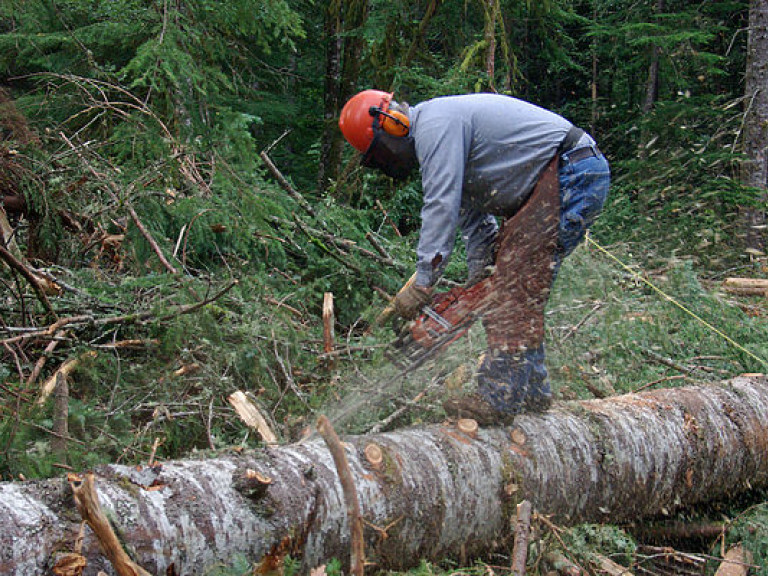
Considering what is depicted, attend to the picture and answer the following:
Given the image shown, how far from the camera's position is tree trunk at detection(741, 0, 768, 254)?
9.33m

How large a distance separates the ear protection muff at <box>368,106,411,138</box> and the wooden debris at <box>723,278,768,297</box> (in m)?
5.13

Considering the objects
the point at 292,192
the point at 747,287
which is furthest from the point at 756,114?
the point at 292,192

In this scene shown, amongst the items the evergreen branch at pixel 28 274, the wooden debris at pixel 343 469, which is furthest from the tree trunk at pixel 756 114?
the wooden debris at pixel 343 469

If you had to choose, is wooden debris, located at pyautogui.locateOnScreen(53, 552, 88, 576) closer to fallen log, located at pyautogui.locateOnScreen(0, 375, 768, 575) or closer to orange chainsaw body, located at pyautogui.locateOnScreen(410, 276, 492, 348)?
fallen log, located at pyautogui.locateOnScreen(0, 375, 768, 575)

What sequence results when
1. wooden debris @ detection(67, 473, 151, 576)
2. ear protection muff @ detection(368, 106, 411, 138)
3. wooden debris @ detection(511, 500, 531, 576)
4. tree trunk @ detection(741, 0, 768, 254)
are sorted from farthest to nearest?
1. tree trunk @ detection(741, 0, 768, 254)
2. ear protection muff @ detection(368, 106, 411, 138)
3. wooden debris @ detection(511, 500, 531, 576)
4. wooden debris @ detection(67, 473, 151, 576)

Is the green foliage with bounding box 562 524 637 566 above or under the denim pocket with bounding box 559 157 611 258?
under

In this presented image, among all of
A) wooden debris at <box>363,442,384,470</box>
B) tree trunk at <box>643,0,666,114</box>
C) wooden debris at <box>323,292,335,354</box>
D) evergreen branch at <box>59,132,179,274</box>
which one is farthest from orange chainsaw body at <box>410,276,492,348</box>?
tree trunk at <box>643,0,666,114</box>

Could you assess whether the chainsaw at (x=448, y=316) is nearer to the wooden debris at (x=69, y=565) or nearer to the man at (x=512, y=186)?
the man at (x=512, y=186)

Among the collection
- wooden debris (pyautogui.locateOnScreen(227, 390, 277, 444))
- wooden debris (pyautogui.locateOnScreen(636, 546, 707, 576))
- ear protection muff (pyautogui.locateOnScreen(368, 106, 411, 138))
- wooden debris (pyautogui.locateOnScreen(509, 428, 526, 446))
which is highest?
ear protection muff (pyautogui.locateOnScreen(368, 106, 411, 138))

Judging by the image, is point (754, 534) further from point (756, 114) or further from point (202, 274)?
point (756, 114)

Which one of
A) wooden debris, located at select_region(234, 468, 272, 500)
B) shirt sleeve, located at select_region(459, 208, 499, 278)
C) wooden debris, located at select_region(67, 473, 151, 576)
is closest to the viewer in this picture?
wooden debris, located at select_region(67, 473, 151, 576)

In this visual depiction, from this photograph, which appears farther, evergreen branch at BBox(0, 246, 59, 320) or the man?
the man

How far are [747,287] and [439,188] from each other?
207 inches

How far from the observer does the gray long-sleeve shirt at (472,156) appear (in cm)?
317
